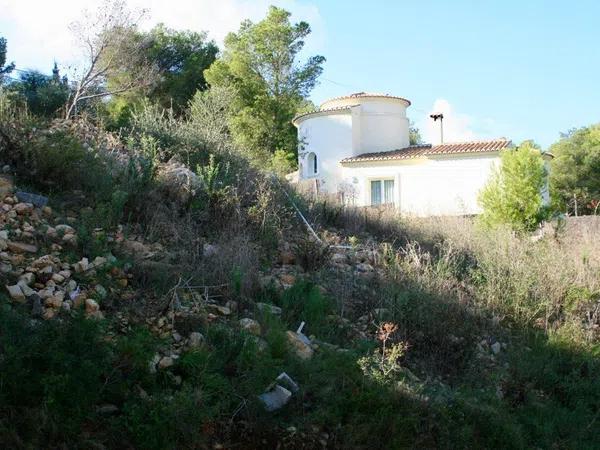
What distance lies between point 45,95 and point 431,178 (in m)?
16.2

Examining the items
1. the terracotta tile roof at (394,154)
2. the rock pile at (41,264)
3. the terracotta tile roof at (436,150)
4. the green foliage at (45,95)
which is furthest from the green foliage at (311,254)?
the terracotta tile roof at (394,154)

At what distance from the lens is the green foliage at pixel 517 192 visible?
12102mm

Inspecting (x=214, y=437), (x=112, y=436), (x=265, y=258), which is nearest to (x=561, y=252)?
(x=265, y=258)

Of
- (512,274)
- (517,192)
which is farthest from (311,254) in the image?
(517,192)

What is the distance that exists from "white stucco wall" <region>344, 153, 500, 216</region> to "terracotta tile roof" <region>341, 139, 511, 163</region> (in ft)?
0.74

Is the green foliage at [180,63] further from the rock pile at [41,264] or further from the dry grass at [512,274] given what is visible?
the rock pile at [41,264]

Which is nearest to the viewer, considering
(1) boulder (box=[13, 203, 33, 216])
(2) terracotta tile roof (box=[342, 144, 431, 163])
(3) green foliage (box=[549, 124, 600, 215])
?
(1) boulder (box=[13, 203, 33, 216])

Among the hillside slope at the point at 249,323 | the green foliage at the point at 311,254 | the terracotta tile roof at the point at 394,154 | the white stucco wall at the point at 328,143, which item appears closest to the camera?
the hillside slope at the point at 249,323

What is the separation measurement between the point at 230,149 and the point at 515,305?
193 inches

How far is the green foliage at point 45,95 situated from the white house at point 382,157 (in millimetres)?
12376

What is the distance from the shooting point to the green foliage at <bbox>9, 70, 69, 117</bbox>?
1004cm

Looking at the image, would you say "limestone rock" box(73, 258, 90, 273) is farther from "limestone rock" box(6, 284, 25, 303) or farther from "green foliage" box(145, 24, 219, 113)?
"green foliage" box(145, 24, 219, 113)

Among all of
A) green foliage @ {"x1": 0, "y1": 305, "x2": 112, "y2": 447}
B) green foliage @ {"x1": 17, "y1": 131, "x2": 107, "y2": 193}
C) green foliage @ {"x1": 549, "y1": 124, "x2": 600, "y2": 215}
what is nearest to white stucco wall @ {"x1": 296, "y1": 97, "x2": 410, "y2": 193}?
green foliage @ {"x1": 549, "y1": 124, "x2": 600, "y2": 215}

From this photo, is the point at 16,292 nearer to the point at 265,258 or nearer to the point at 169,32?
the point at 265,258
